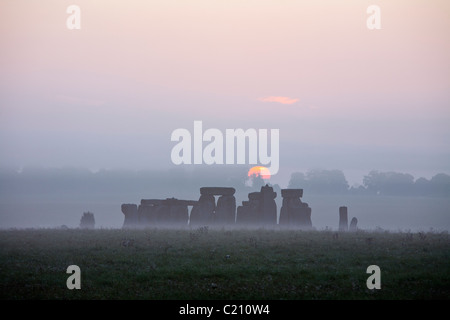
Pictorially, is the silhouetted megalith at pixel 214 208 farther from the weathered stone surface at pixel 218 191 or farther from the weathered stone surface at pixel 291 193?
the weathered stone surface at pixel 291 193

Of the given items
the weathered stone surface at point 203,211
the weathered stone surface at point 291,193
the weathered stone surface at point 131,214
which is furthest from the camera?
the weathered stone surface at point 131,214

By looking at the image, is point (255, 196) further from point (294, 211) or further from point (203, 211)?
point (203, 211)

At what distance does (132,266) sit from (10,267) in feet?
15.1

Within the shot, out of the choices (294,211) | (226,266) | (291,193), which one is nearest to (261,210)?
(294,211)

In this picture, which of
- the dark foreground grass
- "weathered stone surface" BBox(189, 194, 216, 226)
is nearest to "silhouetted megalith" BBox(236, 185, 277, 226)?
"weathered stone surface" BBox(189, 194, 216, 226)

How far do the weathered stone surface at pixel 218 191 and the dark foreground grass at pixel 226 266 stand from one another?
1995cm

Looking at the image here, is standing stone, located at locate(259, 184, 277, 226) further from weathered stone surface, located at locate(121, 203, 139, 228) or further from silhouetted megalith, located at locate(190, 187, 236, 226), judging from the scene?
weathered stone surface, located at locate(121, 203, 139, 228)

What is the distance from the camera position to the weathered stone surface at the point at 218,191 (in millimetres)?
49906

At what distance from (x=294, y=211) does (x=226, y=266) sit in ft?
92.2

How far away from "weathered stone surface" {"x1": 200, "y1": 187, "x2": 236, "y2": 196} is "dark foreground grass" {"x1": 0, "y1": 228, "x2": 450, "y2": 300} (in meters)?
19.9

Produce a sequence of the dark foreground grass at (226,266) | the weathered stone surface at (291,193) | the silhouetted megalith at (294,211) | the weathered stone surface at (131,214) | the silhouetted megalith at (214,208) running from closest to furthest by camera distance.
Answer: the dark foreground grass at (226,266) → the silhouetted megalith at (294,211) → the silhouetted megalith at (214,208) → the weathered stone surface at (291,193) → the weathered stone surface at (131,214)

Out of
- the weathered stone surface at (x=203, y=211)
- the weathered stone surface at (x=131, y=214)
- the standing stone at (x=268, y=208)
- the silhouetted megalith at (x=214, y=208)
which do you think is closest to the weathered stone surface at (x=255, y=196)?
the standing stone at (x=268, y=208)
